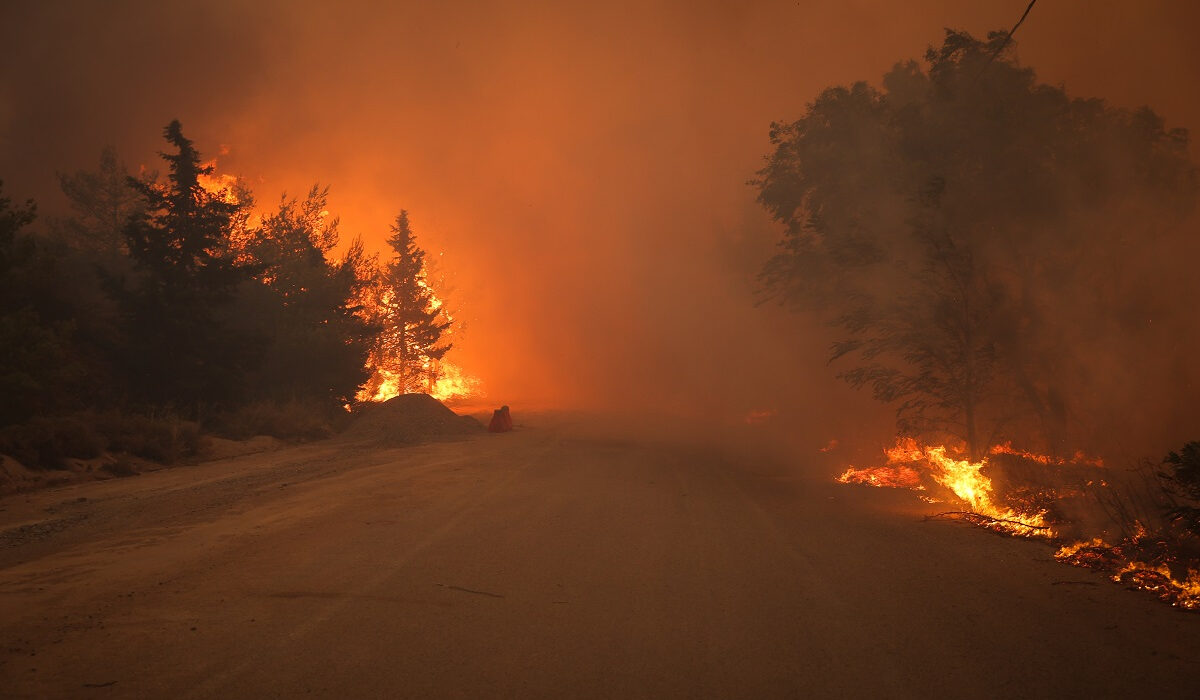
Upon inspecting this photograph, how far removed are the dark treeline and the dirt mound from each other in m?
1.72

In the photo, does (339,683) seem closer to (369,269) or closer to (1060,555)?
(1060,555)

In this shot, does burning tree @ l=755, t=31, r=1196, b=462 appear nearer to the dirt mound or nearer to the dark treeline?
the dirt mound

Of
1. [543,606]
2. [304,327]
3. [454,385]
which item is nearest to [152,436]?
[304,327]

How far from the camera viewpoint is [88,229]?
144 ft

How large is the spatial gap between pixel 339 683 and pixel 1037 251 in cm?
1933

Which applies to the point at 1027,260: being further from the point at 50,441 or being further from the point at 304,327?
the point at 304,327

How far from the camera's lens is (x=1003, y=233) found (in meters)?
17.7

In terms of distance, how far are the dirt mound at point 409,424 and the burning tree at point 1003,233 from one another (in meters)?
12.4

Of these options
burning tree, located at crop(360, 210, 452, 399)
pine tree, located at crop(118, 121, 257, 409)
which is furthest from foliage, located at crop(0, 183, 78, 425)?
burning tree, located at crop(360, 210, 452, 399)

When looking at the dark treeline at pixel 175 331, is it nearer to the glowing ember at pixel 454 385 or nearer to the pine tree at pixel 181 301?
the pine tree at pixel 181 301

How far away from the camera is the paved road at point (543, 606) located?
4.18 metres

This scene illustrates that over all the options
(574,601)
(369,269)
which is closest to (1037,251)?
(574,601)

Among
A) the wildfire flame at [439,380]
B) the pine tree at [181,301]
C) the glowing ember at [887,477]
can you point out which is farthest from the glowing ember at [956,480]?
the wildfire flame at [439,380]

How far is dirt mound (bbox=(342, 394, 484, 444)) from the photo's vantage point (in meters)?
20.6
